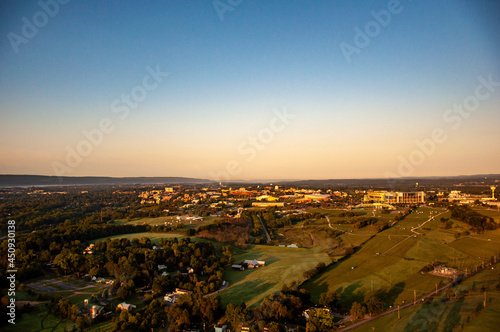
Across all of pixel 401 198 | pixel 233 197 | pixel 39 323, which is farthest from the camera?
pixel 233 197

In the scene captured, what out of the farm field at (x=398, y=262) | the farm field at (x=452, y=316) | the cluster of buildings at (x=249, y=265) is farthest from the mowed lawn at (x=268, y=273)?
the farm field at (x=452, y=316)

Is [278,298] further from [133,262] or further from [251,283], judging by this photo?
[133,262]

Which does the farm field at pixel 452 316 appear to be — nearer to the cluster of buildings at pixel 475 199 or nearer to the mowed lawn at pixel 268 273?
the mowed lawn at pixel 268 273

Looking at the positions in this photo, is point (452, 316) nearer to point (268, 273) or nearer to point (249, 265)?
point (268, 273)

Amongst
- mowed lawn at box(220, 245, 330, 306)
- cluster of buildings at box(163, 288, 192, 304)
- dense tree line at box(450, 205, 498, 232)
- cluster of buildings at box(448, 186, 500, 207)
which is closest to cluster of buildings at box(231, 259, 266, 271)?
mowed lawn at box(220, 245, 330, 306)

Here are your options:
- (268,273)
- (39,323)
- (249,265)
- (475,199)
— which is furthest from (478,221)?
(39,323)

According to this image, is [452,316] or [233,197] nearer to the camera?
[452,316]

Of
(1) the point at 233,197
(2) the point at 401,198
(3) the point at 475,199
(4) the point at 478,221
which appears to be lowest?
(1) the point at 233,197

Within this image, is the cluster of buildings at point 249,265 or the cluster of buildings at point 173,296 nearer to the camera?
the cluster of buildings at point 173,296

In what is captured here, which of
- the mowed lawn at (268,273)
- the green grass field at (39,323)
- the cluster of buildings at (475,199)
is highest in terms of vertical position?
the cluster of buildings at (475,199)

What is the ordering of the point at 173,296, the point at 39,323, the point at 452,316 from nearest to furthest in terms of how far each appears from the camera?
the point at 452,316, the point at 39,323, the point at 173,296
